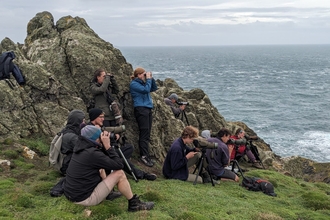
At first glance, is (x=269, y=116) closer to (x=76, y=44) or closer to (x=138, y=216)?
(x=76, y=44)

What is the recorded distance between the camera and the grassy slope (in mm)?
10562

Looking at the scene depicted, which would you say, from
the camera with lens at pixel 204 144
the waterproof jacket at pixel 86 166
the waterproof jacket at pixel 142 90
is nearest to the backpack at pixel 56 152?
the waterproof jacket at pixel 86 166

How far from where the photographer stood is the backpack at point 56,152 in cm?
1291

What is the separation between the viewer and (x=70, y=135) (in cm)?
1266

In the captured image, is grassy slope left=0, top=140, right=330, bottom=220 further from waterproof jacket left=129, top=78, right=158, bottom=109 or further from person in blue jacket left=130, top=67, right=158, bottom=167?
waterproof jacket left=129, top=78, right=158, bottom=109

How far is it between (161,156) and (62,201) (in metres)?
9.35

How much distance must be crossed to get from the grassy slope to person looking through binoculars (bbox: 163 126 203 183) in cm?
61

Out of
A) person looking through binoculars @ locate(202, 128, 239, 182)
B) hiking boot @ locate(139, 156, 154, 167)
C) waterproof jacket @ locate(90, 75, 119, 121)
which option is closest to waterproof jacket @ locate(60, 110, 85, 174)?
waterproof jacket @ locate(90, 75, 119, 121)

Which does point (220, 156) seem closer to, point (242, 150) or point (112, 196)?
point (242, 150)

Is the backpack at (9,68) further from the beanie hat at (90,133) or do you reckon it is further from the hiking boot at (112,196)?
the hiking boot at (112,196)

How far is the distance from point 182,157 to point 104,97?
16.1 feet

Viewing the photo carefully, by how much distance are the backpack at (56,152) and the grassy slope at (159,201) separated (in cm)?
89

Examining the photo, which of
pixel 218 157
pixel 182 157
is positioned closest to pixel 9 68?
pixel 182 157

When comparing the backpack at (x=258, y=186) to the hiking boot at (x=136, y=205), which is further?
the backpack at (x=258, y=186)
